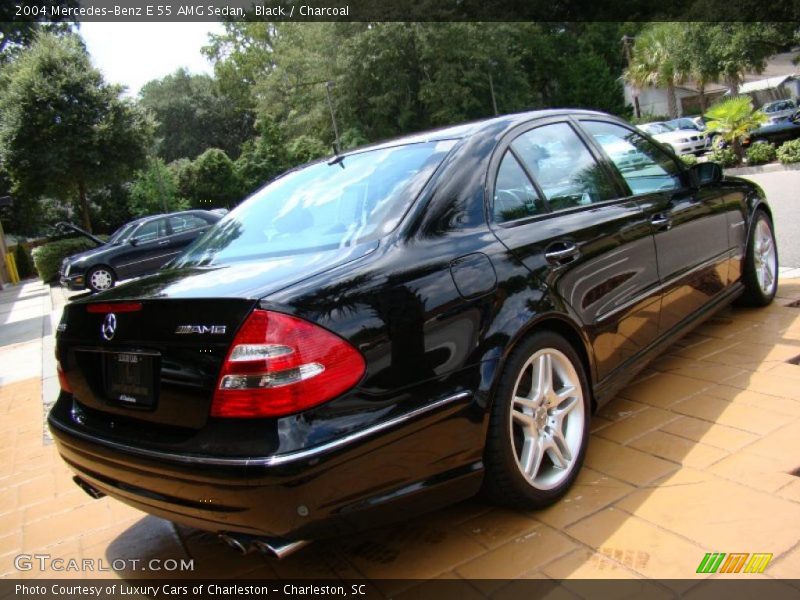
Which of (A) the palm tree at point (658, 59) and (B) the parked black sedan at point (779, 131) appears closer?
(B) the parked black sedan at point (779, 131)

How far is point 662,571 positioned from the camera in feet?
6.82

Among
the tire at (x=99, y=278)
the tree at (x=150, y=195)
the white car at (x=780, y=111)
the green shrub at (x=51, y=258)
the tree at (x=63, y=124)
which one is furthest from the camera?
the tree at (x=150, y=195)

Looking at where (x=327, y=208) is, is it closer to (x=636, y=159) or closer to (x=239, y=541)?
(x=239, y=541)

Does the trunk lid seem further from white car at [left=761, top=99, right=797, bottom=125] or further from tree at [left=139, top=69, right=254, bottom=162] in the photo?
tree at [left=139, top=69, right=254, bottom=162]

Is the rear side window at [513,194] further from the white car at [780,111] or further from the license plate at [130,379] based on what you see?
the white car at [780,111]

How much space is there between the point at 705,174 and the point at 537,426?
2.32 m

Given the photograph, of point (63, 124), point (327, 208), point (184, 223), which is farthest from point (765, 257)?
point (63, 124)

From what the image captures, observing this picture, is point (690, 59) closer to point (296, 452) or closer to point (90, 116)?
point (90, 116)

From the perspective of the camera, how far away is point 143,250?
47.7ft

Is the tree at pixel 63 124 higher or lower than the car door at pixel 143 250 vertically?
higher

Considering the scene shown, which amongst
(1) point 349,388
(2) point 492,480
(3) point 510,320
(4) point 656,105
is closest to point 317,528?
(1) point 349,388

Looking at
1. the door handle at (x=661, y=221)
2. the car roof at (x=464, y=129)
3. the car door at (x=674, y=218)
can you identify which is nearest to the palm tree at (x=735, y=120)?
the car door at (x=674, y=218)

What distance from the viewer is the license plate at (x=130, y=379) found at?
6.88ft

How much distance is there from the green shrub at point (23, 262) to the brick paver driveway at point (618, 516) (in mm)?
23954
